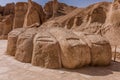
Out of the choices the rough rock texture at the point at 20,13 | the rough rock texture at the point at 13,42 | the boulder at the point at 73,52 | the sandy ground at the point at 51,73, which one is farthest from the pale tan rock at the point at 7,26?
the boulder at the point at 73,52

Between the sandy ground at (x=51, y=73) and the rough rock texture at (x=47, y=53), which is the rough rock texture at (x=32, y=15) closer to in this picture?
the rough rock texture at (x=47, y=53)

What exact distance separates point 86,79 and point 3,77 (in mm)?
1658

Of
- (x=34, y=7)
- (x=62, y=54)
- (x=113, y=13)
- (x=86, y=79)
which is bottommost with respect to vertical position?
(x=86, y=79)

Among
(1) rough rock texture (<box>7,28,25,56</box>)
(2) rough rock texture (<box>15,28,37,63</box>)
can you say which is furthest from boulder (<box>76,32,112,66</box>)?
(1) rough rock texture (<box>7,28,25,56</box>)

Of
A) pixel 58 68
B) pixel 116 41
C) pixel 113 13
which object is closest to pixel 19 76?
pixel 58 68

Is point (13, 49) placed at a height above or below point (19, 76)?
above

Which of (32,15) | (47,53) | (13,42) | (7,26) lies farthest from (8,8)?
(47,53)

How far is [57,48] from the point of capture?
4.11 m

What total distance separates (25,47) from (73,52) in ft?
4.65

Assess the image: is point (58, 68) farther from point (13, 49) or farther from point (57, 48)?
point (13, 49)

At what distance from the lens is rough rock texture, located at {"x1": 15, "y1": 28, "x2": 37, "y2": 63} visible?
4.50m

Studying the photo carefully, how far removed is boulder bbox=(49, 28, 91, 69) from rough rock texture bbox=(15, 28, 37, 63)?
855mm

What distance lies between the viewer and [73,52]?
13.0 ft

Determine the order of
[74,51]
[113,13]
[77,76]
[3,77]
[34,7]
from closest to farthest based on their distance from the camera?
1. [3,77]
2. [77,76]
3. [74,51]
4. [113,13]
5. [34,7]
